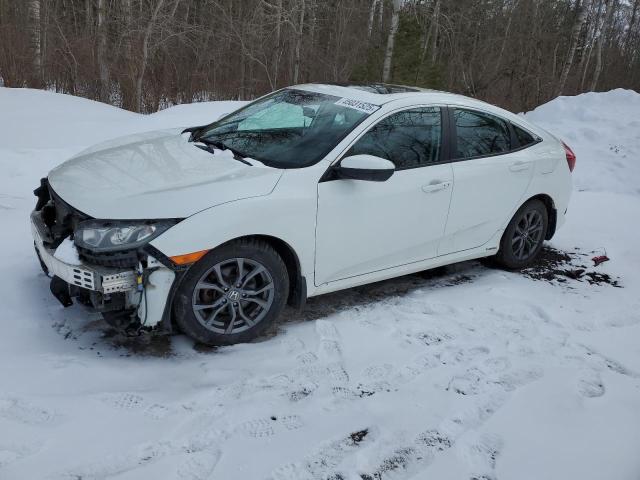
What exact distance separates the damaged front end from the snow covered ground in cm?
33

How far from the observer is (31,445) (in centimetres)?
253

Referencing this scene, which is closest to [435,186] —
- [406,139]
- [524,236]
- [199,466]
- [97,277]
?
[406,139]

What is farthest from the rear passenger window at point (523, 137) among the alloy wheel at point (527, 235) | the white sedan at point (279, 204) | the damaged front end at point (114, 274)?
the damaged front end at point (114, 274)

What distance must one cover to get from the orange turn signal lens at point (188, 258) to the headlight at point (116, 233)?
170 millimetres

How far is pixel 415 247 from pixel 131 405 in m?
2.31

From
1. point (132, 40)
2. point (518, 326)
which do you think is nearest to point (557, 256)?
point (518, 326)

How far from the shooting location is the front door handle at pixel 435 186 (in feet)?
13.6

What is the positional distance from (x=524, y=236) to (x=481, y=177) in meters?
0.98

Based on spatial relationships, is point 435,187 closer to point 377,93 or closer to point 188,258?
point 377,93

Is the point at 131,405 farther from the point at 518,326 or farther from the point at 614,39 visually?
the point at 614,39

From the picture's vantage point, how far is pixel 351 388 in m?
3.22

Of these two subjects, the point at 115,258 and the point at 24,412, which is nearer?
the point at 24,412

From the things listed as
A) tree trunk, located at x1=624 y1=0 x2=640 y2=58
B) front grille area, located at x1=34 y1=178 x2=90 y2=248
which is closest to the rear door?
front grille area, located at x1=34 y1=178 x2=90 y2=248

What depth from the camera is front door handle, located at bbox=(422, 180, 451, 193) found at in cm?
414
